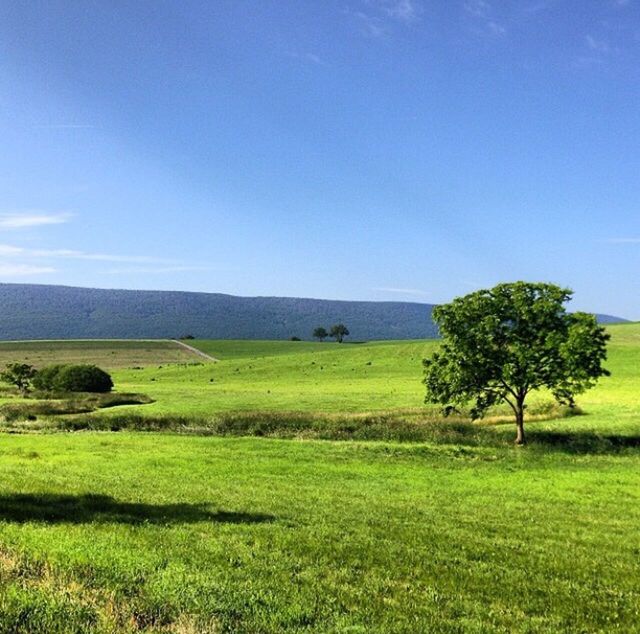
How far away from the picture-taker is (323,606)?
33.8 feet

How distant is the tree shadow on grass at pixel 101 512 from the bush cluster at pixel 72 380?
63.5 meters

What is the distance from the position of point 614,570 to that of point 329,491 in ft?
40.9

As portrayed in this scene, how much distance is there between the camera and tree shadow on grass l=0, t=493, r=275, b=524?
16.7 meters

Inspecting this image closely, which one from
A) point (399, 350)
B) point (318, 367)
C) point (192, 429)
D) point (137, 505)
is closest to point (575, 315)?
point (192, 429)

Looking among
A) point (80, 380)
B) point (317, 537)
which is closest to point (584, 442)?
point (317, 537)

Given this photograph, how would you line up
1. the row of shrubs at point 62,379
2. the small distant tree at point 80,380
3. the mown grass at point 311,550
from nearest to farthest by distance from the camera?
the mown grass at point 311,550 < the small distant tree at point 80,380 < the row of shrubs at point 62,379

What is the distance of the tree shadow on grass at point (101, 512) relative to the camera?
16672mm

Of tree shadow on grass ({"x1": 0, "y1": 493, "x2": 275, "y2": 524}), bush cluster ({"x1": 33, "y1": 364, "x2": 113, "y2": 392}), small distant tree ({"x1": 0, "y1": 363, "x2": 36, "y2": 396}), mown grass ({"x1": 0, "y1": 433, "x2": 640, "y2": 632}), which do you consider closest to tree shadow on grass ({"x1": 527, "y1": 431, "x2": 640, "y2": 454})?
mown grass ({"x1": 0, "y1": 433, "x2": 640, "y2": 632})

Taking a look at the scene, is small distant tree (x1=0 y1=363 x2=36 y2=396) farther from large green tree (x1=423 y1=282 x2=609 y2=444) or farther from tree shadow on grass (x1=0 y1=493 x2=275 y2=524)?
tree shadow on grass (x1=0 y1=493 x2=275 y2=524)

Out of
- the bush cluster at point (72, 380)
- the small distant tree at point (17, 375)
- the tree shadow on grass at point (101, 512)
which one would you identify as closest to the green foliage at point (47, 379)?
the bush cluster at point (72, 380)

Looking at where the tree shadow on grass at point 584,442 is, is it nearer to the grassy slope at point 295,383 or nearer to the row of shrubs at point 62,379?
the grassy slope at point 295,383

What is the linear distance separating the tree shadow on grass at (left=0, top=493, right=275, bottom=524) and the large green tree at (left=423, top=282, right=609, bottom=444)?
28.6 m

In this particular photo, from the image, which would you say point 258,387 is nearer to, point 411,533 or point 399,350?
point 399,350

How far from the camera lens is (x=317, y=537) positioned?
15594 mm
